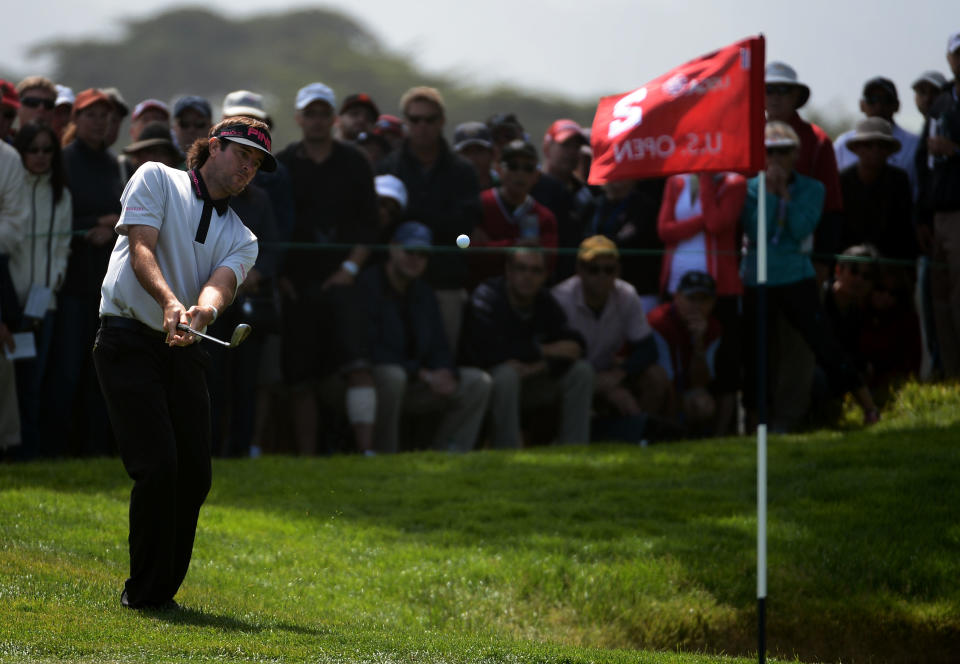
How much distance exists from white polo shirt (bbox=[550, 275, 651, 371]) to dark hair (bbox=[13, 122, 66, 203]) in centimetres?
450

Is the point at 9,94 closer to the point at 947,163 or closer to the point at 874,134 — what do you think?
the point at 874,134

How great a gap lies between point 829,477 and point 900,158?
492 cm

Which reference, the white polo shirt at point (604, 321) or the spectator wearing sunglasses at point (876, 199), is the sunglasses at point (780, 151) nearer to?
the spectator wearing sunglasses at point (876, 199)

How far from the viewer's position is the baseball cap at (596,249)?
1448cm

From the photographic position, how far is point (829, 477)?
12859 mm

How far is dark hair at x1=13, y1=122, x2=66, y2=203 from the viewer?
41.0 ft

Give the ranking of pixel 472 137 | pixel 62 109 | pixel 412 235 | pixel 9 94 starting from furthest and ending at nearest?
pixel 472 137 → pixel 62 109 → pixel 412 235 → pixel 9 94

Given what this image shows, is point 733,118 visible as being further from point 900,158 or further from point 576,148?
point 900,158

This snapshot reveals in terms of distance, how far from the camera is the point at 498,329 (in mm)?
14109

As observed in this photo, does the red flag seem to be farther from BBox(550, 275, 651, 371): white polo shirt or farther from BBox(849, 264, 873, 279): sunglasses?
BBox(849, 264, 873, 279): sunglasses

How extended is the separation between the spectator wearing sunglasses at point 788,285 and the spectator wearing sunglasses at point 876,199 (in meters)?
1.02

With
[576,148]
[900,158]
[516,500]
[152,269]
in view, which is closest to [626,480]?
[516,500]

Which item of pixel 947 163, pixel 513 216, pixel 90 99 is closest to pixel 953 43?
pixel 947 163

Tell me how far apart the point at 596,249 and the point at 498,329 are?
1.25 meters
